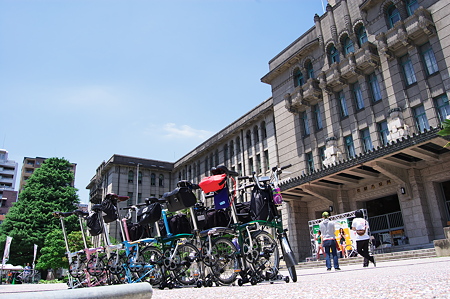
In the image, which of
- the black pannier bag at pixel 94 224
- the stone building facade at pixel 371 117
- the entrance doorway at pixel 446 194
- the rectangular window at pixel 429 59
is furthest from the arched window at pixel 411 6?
the black pannier bag at pixel 94 224

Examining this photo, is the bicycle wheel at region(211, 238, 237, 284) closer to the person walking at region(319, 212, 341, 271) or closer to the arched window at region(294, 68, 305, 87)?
the person walking at region(319, 212, 341, 271)

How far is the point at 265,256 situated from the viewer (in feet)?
19.3

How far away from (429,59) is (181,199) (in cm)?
1559

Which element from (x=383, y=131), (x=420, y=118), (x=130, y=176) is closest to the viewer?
(x=420, y=118)

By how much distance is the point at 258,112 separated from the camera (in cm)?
3030

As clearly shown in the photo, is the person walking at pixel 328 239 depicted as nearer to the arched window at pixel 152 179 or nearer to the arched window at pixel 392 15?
the arched window at pixel 392 15

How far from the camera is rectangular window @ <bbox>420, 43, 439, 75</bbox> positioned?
54.5 feet

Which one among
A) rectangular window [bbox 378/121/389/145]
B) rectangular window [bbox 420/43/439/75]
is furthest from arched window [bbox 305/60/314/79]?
rectangular window [bbox 420/43/439/75]

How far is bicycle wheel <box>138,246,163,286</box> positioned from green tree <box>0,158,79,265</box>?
80.1 ft

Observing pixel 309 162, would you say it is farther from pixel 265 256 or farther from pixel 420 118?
pixel 265 256

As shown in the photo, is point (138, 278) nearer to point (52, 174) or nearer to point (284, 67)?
point (284, 67)

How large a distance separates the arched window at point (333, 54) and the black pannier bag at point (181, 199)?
1771 centimetres

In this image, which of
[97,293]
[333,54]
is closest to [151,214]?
[97,293]

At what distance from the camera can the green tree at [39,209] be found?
29.8 meters
